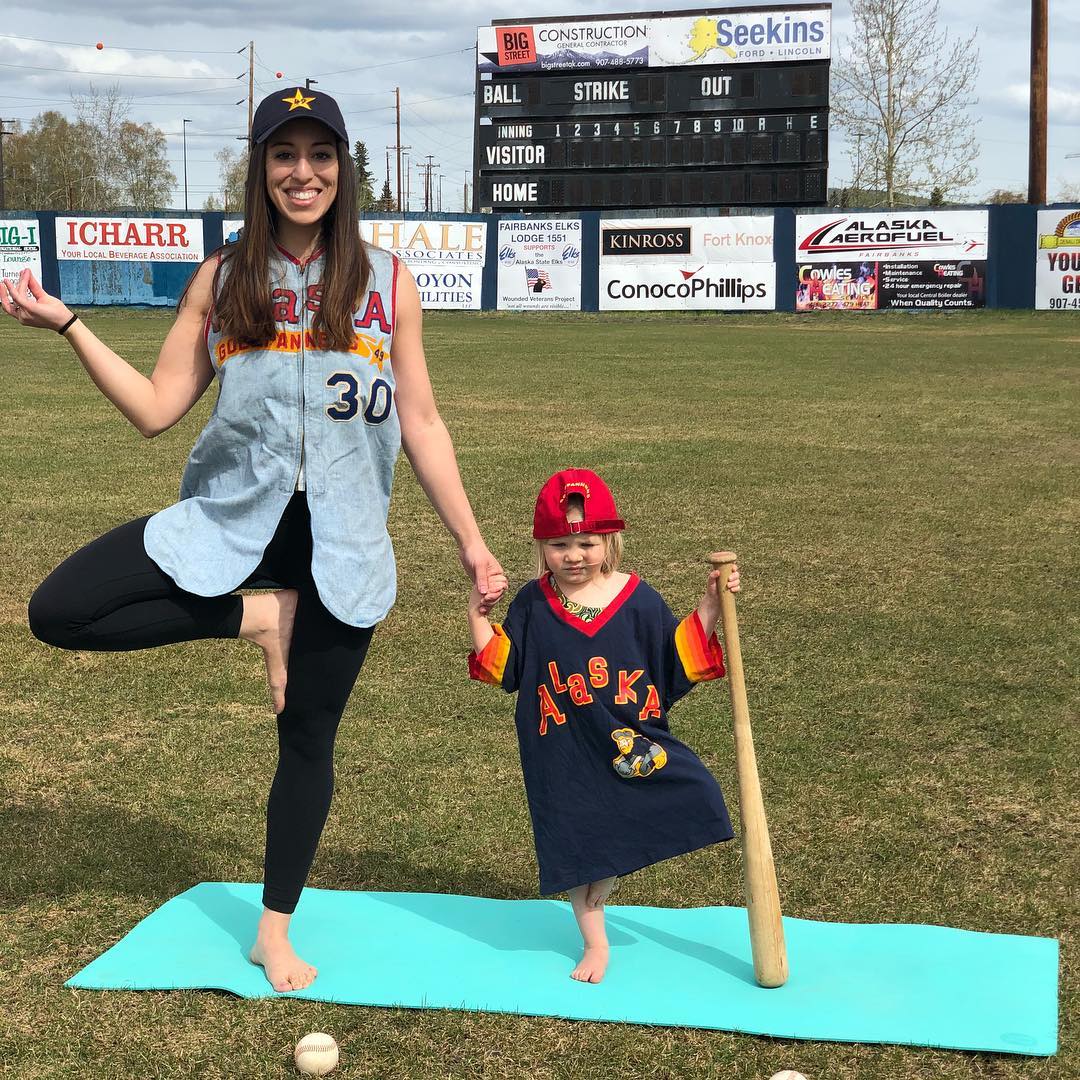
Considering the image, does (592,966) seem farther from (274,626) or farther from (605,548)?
(274,626)

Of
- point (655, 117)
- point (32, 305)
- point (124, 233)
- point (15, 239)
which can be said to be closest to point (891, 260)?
point (655, 117)

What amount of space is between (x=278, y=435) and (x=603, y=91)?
35560mm

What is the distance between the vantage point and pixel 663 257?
32219mm

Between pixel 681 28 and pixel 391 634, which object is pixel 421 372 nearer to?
pixel 391 634

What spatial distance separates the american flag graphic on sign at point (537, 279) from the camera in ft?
107

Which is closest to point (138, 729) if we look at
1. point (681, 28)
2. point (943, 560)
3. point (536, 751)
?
point (536, 751)

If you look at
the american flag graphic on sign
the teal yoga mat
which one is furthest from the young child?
the american flag graphic on sign

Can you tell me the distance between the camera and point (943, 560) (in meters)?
7.90

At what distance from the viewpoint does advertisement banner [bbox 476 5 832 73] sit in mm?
36625

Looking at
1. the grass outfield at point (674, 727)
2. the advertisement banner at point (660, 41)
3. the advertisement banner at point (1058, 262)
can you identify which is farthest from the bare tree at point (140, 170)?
the grass outfield at point (674, 727)

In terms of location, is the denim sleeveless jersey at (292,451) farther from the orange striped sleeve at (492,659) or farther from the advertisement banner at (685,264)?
the advertisement banner at (685,264)

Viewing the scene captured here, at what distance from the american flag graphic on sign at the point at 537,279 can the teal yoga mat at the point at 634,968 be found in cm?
2946

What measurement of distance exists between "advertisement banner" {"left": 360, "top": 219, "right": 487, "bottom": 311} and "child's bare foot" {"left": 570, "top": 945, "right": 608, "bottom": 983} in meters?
29.7

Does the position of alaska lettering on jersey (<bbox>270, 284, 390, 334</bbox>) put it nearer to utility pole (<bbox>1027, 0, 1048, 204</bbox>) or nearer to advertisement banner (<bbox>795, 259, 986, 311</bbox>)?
advertisement banner (<bbox>795, 259, 986, 311</bbox>)
